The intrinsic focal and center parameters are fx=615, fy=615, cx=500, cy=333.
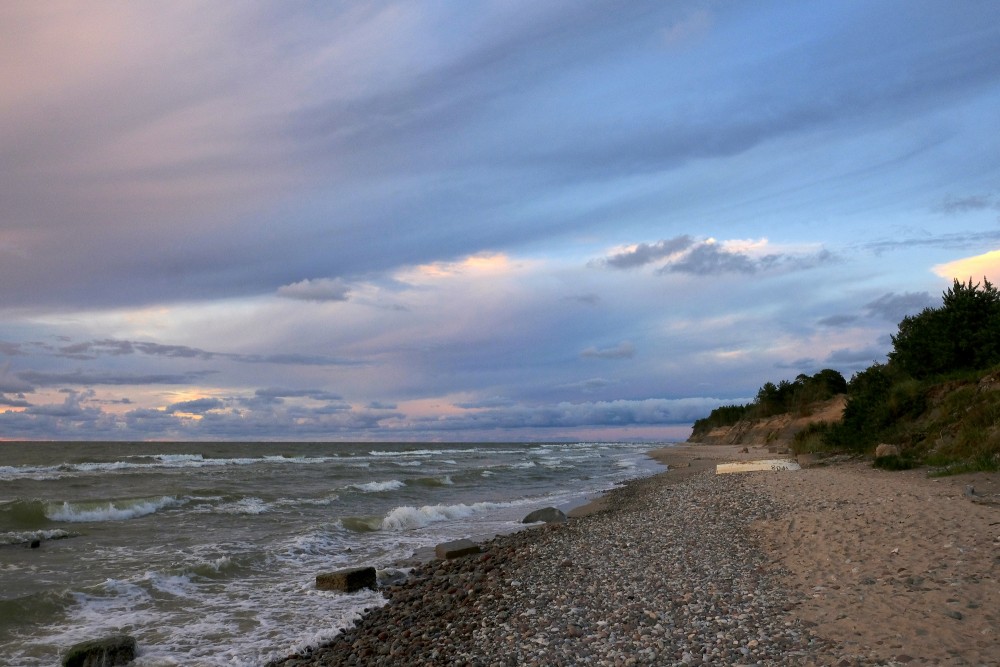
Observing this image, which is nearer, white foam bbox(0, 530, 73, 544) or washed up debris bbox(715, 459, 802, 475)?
white foam bbox(0, 530, 73, 544)

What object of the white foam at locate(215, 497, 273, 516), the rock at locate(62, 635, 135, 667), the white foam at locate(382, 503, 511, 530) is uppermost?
the rock at locate(62, 635, 135, 667)

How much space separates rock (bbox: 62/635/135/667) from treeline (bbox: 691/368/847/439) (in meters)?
63.5

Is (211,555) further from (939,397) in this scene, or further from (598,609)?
(939,397)

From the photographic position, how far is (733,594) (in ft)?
32.4

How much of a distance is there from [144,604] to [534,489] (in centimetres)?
2730

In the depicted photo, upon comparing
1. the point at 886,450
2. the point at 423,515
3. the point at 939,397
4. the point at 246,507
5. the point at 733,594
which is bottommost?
the point at 423,515

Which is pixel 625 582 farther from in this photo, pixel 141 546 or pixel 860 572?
pixel 141 546

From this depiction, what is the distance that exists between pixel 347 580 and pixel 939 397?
26.4 meters

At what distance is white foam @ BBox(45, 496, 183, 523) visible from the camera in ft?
86.4

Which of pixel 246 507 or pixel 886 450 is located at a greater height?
pixel 886 450

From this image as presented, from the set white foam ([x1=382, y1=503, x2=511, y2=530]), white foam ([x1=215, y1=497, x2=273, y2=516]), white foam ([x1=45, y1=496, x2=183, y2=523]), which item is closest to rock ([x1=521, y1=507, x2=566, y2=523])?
white foam ([x1=382, y1=503, x2=511, y2=530])

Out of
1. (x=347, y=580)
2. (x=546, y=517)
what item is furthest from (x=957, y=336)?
→ (x=347, y=580)

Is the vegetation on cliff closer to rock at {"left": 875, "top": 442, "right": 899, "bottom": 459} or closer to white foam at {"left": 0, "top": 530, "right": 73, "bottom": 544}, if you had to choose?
rock at {"left": 875, "top": 442, "right": 899, "bottom": 459}

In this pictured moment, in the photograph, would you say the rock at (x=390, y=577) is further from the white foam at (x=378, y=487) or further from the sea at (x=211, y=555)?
the white foam at (x=378, y=487)
